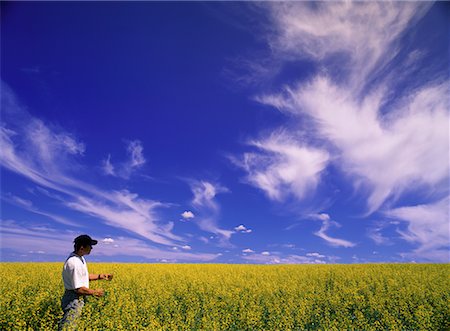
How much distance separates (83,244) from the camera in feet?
24.0

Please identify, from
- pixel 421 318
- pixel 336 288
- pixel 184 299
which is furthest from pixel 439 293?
pixel 184 299

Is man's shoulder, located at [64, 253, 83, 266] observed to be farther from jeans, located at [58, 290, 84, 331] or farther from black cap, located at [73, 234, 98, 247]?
jeans, located at [58, 290, 84, 331]

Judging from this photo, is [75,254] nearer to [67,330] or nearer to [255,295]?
[67,330]

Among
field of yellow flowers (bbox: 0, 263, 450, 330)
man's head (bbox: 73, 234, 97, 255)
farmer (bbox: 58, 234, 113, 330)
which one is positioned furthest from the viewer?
field of yellow flowers (bbox: 0, 263, 450, 330)

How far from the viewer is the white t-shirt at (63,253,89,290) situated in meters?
7.20

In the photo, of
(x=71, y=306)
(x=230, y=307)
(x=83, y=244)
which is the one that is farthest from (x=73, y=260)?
(x=230, y=307)

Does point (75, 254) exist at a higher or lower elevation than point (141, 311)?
higher

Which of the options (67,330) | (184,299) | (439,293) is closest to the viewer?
(67,330)

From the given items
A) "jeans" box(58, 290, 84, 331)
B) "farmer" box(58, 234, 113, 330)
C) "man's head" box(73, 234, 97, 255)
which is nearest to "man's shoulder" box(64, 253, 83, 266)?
"farmer" box(58, 234, 113, 330)

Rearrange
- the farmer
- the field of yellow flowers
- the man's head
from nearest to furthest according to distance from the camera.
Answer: the farmer < the man's head < the field of yellow flowers

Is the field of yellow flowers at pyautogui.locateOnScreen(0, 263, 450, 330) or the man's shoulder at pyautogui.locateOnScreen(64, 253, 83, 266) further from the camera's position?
the field of yellow flowers at pyautogui.locateOnScreen(0, 263, 450, 330)

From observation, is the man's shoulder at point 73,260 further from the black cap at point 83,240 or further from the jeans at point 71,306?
the jeans at point 71,306

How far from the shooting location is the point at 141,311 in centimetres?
970

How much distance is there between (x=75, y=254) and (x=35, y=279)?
988cm
